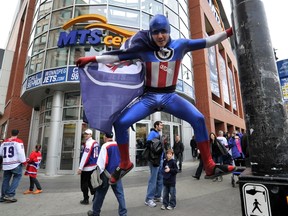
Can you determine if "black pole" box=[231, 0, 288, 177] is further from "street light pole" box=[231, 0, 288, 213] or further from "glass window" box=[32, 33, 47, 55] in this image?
"glass window" box=[32, 33, 47, 55]

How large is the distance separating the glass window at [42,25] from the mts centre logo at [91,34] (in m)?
2.11

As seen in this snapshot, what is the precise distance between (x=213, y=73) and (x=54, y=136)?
14.5 metres

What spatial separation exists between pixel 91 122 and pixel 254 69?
1.24 m

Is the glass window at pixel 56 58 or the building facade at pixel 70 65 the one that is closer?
the building facade at pixel 70 65

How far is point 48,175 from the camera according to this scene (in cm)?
1002

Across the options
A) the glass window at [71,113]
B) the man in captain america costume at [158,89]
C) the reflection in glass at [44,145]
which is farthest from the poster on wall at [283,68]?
the reflection in glass at [44,145]

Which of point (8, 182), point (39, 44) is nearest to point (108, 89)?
point (8, 182)

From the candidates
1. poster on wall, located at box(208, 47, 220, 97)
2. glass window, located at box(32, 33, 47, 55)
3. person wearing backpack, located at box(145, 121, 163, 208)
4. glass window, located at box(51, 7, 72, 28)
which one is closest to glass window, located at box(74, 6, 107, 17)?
glass window, located at box(51, 7, 72, 28)

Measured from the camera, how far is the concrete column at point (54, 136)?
1020 cm

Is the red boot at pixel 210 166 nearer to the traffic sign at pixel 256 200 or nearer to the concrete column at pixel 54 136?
the traffic sign at pixel 256 200

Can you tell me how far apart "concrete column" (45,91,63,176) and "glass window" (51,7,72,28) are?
163 inches

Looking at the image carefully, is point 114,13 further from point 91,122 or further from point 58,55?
point 91,122

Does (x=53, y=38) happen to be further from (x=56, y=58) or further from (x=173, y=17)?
(x=173, y=17)

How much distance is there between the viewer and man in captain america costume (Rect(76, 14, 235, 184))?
5.26ft
